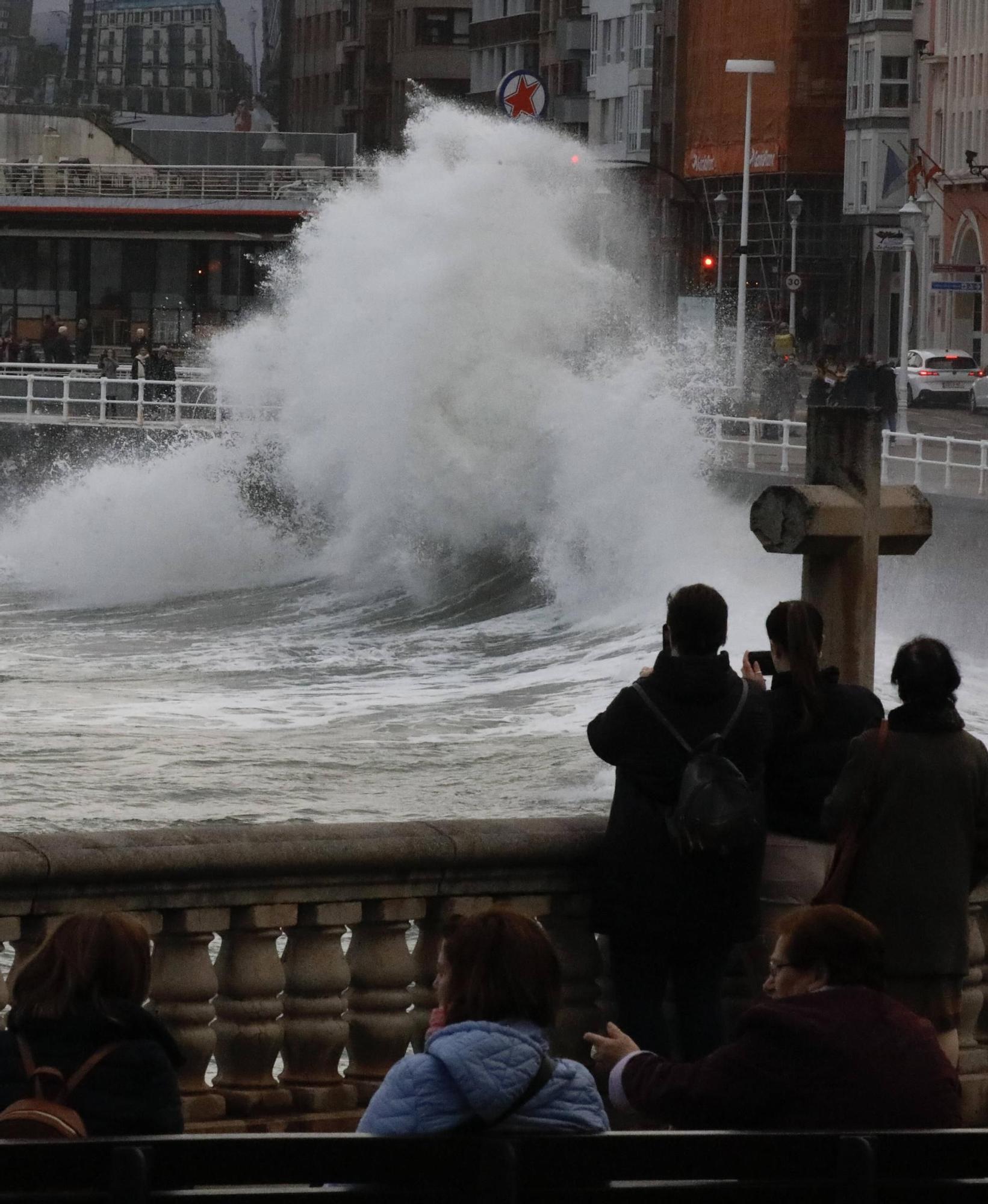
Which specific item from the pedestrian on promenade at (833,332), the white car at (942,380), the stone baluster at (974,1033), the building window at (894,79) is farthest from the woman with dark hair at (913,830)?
the building window at (894,79)

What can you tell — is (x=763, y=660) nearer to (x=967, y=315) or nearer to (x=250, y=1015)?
(x=250, y=1015)

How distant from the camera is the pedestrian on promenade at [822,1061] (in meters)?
3.78

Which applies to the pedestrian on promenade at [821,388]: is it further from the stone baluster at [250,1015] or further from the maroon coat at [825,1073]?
the maroon coat at [825,1073]

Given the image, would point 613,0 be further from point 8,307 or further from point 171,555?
point 171,555

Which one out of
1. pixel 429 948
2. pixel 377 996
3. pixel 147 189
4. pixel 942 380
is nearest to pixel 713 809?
pixel 429 948

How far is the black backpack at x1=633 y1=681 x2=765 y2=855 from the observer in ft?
16.2

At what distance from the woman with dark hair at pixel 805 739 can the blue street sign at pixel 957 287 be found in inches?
2261

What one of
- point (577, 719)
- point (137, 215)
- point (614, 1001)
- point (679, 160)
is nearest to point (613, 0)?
point (679, 160)

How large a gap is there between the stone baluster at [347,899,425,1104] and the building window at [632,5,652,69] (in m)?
83.4

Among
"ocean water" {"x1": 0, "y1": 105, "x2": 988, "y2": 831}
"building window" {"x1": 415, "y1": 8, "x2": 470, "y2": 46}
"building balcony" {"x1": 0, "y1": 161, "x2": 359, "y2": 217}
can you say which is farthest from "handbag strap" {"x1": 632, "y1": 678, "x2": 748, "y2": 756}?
"building window" {"x1": 415, "y1": 8, "x2": 470, "y2": 46}

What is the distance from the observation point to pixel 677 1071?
157 inches

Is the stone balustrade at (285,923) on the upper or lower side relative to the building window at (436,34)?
lower

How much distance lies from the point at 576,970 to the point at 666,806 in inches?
16.1

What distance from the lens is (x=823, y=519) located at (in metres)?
5.97
